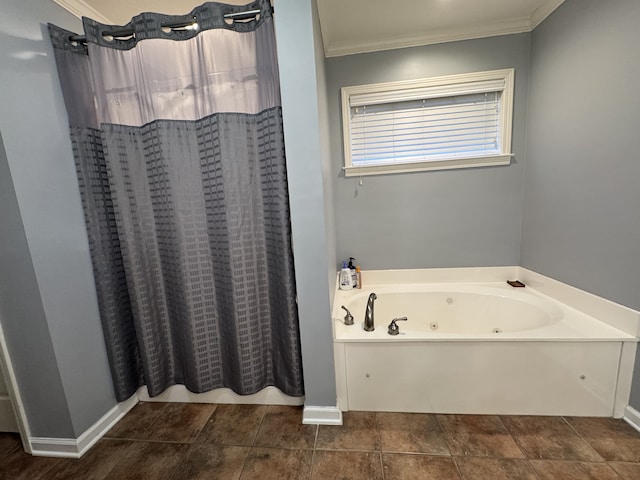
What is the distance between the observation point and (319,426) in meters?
1.35

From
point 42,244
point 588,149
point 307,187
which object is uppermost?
point 588,149

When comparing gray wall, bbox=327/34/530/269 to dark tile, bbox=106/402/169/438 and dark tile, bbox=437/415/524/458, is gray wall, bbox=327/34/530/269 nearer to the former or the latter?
dark tile, bbox=437/415/524/458

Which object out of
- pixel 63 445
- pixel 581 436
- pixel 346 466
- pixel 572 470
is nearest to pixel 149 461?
pixel 63 445

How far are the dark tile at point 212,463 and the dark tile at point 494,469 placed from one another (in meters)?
1.04

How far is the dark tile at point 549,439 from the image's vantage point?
3.68 ft

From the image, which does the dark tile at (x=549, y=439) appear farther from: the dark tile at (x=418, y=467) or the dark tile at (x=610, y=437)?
the dark tile at (x=418, y=467)

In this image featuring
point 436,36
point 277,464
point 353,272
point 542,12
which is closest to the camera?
point 277,464

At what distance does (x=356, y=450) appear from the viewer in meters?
1.20

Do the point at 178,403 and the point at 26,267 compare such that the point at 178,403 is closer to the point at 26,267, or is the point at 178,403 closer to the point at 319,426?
the point at 319,426

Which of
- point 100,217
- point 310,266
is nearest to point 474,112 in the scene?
point 310,266

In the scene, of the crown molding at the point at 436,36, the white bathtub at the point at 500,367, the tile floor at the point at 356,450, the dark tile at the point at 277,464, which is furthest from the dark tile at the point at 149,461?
the crown molding at the point at 436,36

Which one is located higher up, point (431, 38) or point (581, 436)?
point (431, 38)

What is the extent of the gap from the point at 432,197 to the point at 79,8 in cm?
255

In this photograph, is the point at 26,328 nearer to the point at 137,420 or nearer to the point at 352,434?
the point at 137,420
